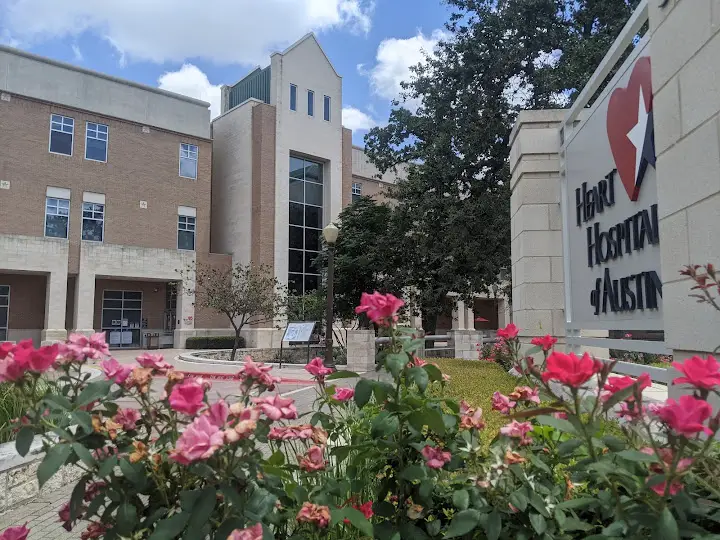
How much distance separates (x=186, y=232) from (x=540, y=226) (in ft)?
83.8

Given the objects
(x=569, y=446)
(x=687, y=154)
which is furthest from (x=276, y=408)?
(x=687, y=154)

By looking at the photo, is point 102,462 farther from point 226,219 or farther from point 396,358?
point 226,219

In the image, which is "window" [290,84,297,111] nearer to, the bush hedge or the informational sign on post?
the bush hedge

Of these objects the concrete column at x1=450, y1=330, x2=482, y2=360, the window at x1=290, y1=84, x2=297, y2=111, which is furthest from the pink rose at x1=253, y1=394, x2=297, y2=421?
the window at x1=290, y1=84, x2=297, y2=111

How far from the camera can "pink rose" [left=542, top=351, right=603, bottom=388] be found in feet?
4.47

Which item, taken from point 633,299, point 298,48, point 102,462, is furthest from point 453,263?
point 298,48

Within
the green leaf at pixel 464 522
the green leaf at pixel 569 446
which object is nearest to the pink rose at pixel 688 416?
the green leaf at pixel 569 446

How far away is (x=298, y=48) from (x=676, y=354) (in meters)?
32.4

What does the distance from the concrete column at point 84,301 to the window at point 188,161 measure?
783cm

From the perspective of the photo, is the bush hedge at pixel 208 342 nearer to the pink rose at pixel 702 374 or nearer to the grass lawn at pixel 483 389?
the grass lawn at pixel 483 389

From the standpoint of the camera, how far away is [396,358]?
5.75ft

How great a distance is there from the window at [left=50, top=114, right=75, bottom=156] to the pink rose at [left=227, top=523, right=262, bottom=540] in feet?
97.3

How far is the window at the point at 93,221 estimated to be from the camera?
2702 cm

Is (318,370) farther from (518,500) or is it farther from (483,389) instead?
(483,389)
